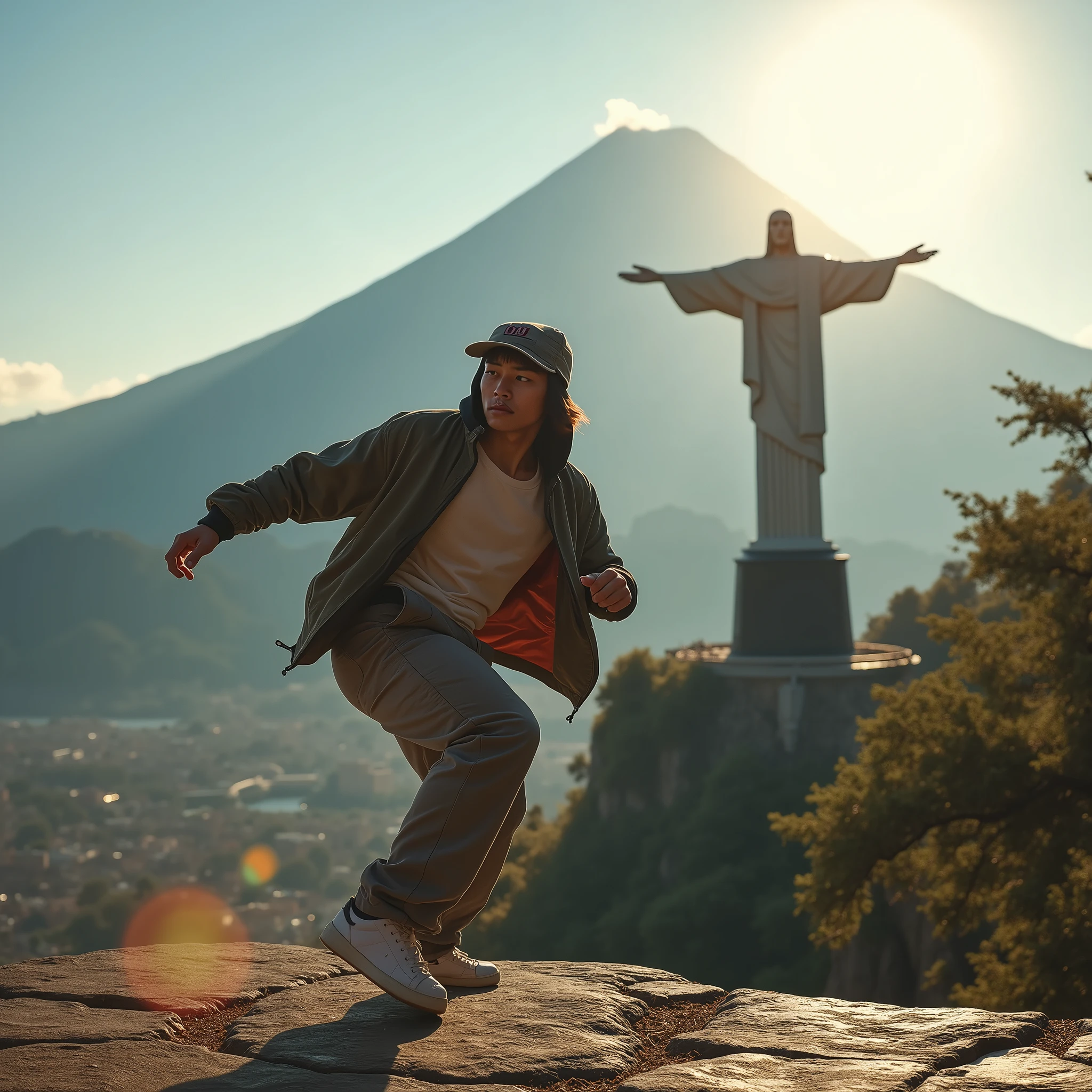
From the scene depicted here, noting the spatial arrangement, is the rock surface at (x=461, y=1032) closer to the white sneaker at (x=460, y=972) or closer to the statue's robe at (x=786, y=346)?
the white sneaker at (x=460, y=972)

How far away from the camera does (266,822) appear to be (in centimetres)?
5850

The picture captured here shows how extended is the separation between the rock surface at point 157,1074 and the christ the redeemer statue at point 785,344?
599 inches

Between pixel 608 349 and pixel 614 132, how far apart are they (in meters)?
33.3

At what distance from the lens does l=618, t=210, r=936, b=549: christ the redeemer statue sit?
17.2 meters

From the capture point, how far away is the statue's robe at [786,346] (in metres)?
17.2

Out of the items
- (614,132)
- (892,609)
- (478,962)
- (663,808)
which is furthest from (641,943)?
(614,132)

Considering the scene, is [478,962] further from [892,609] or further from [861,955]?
[892,609]

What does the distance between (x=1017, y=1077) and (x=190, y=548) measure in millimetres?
2113

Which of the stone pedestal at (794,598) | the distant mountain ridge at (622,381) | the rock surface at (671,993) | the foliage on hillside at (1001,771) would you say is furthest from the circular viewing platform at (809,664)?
the distant mountain ridge at (622,381)

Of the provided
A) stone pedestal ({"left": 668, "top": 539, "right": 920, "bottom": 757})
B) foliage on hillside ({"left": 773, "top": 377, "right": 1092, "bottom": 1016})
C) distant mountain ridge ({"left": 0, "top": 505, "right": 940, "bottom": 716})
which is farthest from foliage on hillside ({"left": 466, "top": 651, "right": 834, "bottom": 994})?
distant mountain ridge ({"left": 0, "top": 505, "right": 940, "bottom": 716})

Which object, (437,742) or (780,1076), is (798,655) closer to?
(437,742)

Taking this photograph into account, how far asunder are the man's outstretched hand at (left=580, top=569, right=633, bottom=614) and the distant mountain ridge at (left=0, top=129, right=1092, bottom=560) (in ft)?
364

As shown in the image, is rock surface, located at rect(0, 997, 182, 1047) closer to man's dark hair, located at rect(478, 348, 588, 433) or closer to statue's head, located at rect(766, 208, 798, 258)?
man's dark hair, located at rect(478, 348, 588, 433)

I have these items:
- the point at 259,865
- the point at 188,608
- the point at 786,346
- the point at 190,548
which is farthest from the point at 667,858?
the point at 188,608
